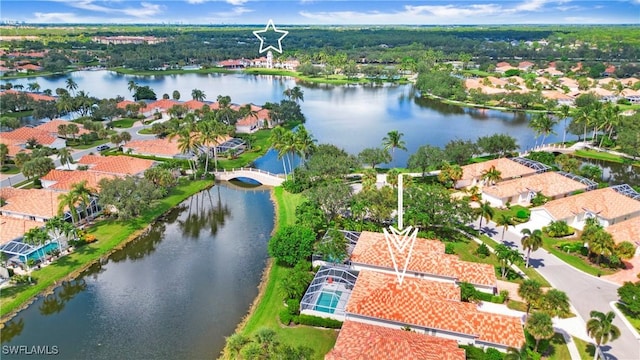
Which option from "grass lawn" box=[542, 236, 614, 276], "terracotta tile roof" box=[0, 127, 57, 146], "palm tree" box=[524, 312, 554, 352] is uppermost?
"terracotta tile roof" box=[0, 127, 57, 146]

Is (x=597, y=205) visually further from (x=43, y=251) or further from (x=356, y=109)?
(x=356, y=109)

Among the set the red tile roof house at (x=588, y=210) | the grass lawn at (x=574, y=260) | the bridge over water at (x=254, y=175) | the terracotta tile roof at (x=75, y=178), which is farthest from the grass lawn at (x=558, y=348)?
the terracotta tile roof at (x=75, y=178)

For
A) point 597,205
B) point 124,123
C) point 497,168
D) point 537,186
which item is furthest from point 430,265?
point 124,123

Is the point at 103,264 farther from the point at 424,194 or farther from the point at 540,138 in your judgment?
the point at 540,138

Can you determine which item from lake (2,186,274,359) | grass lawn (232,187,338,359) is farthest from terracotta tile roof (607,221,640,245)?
lake (2,186,274,359)

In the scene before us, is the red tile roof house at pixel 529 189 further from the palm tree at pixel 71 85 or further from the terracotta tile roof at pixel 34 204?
the palm tree at pixel 71 85

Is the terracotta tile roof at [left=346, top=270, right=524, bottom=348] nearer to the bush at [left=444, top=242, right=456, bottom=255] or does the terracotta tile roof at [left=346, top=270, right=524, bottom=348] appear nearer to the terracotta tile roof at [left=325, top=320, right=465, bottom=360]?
the terracotta tile roof at [left=325, top=320, right=465, bottom=360]

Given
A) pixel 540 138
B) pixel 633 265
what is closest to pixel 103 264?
pixel 633 265
